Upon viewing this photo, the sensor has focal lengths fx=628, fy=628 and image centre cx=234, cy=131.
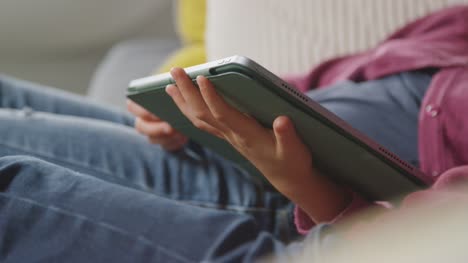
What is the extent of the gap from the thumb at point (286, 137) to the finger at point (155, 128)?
0.70 feet

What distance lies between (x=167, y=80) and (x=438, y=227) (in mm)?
261

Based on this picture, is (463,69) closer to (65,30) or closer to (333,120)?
(333,120)

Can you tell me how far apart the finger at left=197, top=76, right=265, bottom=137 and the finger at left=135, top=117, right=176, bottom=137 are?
0.63 feet

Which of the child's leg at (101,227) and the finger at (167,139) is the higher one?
the child's leg at (101,227)

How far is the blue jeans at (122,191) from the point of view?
0.49 meters

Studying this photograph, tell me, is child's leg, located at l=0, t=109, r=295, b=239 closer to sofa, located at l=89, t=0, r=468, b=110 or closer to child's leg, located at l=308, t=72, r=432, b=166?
child's leg, located at l=308, t=72, r=432, b=166

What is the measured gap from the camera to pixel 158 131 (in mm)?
736

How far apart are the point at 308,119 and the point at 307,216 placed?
16 centimetres

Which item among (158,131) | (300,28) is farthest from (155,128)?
(300,28)

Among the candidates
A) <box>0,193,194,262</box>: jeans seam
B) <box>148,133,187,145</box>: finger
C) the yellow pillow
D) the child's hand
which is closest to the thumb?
the child's hand

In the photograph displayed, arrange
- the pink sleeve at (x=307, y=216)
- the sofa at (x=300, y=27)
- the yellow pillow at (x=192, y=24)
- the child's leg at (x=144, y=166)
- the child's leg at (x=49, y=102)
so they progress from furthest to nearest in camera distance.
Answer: the yellow pillow at (x=192, y=24)
the sofa at (x=300, y=27)
the child's leg at (x=49, y=102)
the child's leg at (x=144, y=166)
the pink sleeve at (x=307, y=216)

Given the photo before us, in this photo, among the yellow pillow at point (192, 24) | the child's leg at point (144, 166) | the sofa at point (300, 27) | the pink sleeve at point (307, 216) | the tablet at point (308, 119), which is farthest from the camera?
the yellow pillow at point (192, 24)

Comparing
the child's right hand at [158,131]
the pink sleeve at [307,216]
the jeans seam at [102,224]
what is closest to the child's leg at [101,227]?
the jeans seam at [102,224]

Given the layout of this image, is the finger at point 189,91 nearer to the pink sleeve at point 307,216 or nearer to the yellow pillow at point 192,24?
the pink sleeve at point 307,216
